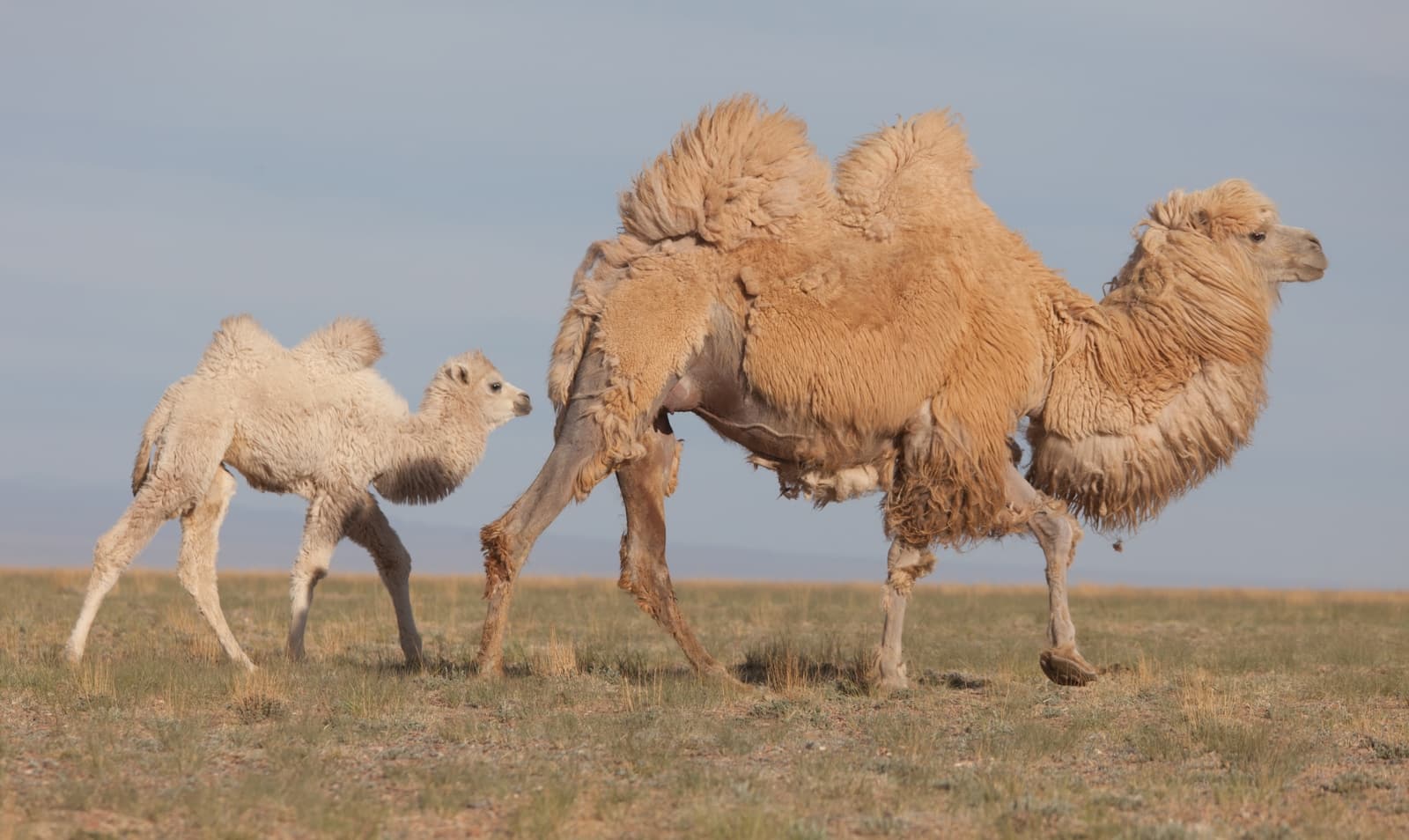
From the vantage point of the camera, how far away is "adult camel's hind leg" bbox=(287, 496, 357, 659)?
11812 mm

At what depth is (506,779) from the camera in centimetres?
662

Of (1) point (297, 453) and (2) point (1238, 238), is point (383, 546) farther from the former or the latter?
(2) point (1238, 238)

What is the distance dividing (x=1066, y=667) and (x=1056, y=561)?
66 centimetres

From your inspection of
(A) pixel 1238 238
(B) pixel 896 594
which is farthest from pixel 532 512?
(A) pixel 1238 238

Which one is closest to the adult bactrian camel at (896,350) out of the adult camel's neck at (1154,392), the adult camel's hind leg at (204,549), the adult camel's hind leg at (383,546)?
the adult camel's neck at (1154,392)

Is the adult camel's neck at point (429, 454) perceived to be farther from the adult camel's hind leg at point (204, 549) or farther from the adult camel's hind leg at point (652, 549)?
the adult camel's hind leg at point (652, 549)

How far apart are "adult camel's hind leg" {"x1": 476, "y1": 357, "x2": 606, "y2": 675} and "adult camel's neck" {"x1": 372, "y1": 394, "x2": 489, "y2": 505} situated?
3079 millimetres

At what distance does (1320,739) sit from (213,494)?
8.28 metres

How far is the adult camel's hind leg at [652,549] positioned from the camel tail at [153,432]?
393 centimetres

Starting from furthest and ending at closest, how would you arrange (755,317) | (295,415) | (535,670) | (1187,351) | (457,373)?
(457,373) < (295,415) < (535,670) < (1187,351) < (755,317)

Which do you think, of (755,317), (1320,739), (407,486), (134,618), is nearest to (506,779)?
(755,317)

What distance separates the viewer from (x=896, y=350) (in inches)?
364

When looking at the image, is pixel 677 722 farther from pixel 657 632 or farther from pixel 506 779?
pixel 657 632

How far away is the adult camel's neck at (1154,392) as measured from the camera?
9828mm
